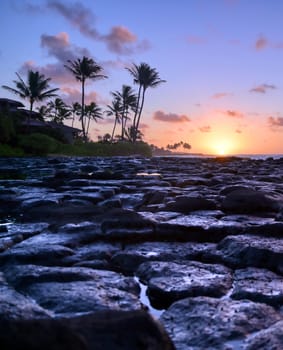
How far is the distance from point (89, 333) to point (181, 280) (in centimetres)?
97

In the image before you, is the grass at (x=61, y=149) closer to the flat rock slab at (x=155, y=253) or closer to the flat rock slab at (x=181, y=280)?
the flat rock slab at (x=155, y=253)

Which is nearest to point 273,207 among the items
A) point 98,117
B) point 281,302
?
point 281,302

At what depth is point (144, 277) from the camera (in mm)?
2117

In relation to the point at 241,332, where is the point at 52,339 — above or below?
above

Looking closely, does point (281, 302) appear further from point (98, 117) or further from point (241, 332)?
point (98, 117)

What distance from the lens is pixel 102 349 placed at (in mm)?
1061

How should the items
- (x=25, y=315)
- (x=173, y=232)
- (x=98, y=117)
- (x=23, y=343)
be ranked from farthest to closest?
1. (x=98, y=117)
2. (x=173, y=232)
3. (x=25, y=315)
4. (x=23, y=343)

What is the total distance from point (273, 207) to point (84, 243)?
2.01 meters

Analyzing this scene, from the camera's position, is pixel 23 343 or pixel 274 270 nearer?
pixel 23 343

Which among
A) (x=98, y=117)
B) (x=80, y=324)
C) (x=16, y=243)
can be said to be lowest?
(x=16, y=243)

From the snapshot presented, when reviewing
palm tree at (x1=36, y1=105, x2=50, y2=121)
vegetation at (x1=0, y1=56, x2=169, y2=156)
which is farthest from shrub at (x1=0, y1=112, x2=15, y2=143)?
palm tree at (x1=36, y1=105, x2=50, y2=121)

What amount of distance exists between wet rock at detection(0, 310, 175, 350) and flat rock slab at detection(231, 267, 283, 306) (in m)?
0.75

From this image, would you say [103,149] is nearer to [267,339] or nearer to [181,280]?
[181,280]

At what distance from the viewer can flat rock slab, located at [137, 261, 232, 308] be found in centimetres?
184
